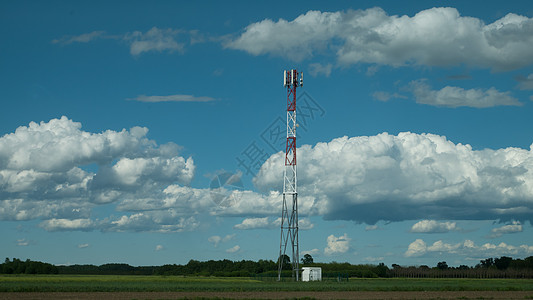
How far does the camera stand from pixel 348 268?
6934 inches

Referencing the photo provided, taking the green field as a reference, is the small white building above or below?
above

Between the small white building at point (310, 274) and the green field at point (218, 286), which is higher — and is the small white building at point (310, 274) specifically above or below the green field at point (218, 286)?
above

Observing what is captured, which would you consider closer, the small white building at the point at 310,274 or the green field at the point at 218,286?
the green field at the point at 218,286

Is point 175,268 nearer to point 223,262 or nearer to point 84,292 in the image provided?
point 223,262

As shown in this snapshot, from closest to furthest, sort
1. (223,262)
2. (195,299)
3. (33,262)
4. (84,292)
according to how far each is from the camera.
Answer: (195,299) → (84,292) → (33,262) → (223,262)

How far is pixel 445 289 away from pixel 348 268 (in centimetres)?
9932

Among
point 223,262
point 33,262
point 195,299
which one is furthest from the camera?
point 223,262

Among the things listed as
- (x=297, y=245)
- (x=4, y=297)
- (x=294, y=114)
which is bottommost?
(x=4, y=297)

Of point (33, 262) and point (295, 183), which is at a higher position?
point (295, 183)

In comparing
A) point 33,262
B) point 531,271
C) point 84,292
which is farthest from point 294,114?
point 531,271

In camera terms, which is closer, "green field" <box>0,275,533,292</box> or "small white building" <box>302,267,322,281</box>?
"green field" <box>0,275,533,292</box>

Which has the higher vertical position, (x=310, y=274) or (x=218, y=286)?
(x=310, y=274)

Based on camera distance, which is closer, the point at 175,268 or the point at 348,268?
the point at 348,268

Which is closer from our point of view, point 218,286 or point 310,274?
point 218,286
